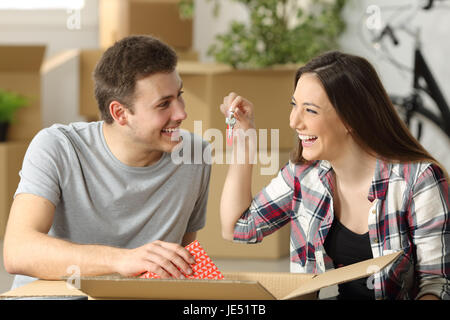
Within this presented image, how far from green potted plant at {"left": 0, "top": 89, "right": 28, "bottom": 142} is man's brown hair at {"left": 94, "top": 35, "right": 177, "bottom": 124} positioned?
2.08m

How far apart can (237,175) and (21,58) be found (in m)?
2.42

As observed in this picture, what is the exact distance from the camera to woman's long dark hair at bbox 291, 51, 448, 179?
1182 millimetres

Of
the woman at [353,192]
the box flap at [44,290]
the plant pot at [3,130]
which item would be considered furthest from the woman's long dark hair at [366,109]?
the plant pot at [3,130]

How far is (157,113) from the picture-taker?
1.42 meters

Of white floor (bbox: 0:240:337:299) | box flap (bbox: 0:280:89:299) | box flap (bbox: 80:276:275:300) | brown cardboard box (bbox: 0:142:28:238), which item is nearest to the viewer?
box flap (bbox: 80:276:275:300)

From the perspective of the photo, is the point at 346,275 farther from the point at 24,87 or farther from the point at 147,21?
the point at 147,21

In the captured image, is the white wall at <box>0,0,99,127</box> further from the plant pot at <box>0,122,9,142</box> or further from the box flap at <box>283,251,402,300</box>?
the box flap at <box>283,251,402,300</box>

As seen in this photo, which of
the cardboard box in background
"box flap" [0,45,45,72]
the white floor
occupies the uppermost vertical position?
"box flap" [0,45,45,72]

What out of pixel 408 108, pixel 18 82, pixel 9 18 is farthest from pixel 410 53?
pixel 9 18

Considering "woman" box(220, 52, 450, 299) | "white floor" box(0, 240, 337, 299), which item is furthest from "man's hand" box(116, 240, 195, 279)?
"white floor" box(0, 240, 337, 299)

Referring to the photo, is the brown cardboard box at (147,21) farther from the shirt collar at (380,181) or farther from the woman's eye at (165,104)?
the shirt collar at (380,181)

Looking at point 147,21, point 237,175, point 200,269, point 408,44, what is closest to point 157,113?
point 237,175

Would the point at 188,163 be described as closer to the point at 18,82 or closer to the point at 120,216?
the point at 120,216

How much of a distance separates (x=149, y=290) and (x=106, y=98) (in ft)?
2.39
